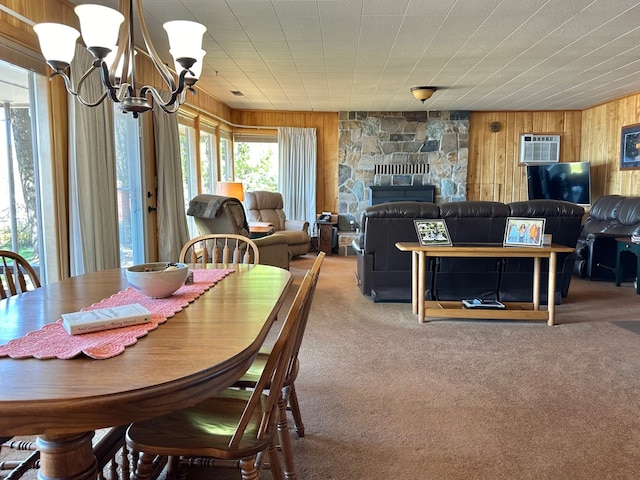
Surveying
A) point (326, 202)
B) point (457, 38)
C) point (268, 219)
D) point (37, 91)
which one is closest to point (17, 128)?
point (37, 91)

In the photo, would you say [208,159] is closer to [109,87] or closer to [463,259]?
[463,259]

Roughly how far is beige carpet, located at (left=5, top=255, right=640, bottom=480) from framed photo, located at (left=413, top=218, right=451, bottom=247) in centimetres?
66

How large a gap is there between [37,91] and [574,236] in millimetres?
4300

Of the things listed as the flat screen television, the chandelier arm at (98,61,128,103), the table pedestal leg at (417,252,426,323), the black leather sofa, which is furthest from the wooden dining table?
the flat screen television

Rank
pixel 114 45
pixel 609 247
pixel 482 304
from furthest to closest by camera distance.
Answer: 1. pixel 609 247
2. pixel 482 304
3. pixel 114 45

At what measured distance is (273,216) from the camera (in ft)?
22.8

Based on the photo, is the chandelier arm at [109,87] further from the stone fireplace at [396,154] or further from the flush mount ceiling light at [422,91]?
the stone fireplace at [396,154]

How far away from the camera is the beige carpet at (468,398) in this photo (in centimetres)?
179

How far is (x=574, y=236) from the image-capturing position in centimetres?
393

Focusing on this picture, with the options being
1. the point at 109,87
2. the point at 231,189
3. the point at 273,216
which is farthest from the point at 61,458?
the point at 273,216

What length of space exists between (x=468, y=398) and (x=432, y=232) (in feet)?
5.28

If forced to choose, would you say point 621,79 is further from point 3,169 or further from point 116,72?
point 3,169

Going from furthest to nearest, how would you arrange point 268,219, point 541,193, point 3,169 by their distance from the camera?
point 541,193 → point 268,219 → point 3,169

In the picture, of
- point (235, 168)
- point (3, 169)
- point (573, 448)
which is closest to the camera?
point (573, 448)
